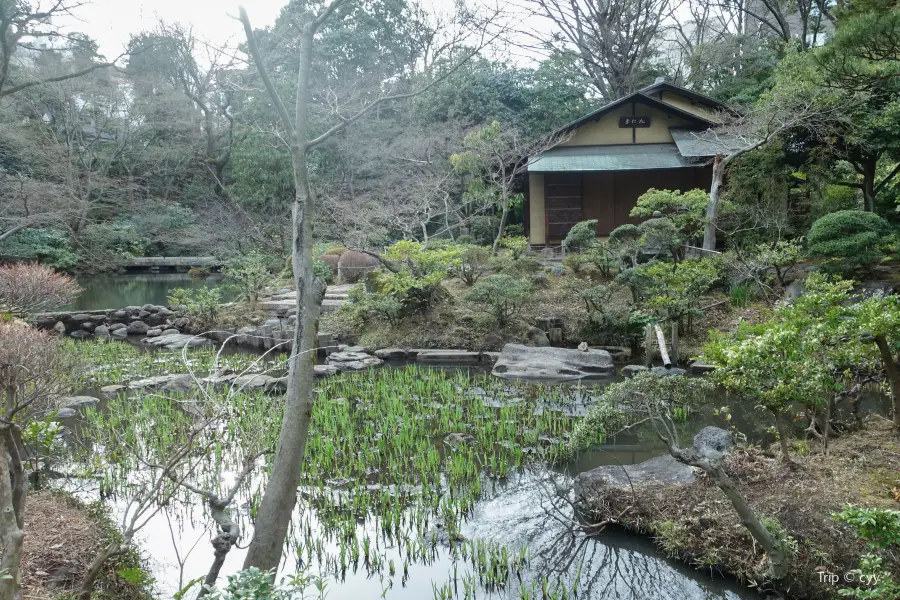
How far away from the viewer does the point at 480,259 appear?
552 inches

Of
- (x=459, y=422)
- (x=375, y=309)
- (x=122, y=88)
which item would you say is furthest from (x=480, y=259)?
(x=122, y=88)

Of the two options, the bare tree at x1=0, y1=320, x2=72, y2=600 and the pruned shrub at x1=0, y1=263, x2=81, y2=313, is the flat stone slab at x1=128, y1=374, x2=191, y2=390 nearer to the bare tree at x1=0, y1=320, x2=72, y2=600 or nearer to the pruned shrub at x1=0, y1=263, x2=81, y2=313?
the pruned shrub at x1=0, y1=263, x2=81, y2=313

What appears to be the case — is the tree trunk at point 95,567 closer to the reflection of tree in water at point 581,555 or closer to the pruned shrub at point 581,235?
the reflection of tree in water at point 581,555

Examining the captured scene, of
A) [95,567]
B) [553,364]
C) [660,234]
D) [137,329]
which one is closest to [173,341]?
[137,329]

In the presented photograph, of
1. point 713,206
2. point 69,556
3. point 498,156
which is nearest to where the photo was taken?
point 69,556

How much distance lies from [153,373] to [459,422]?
6027 mm

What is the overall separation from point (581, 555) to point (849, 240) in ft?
27.7

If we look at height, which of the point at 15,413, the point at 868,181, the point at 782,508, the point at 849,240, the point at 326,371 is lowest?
the point at 326,371

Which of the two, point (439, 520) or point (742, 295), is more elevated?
point (742, 295)

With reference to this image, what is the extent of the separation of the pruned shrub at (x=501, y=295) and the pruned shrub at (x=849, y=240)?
513cm

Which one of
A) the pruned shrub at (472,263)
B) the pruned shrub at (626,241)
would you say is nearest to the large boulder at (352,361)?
the pruned shrub at (472,263)

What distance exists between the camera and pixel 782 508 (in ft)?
14.9

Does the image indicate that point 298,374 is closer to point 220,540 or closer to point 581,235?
point 220,540

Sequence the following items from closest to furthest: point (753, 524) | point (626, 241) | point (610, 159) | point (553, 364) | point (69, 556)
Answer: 1. point (753, 524)
2. point (69, 556)
3. point (553, 364)
4. point (626, 241)
5. point (610, 159)
